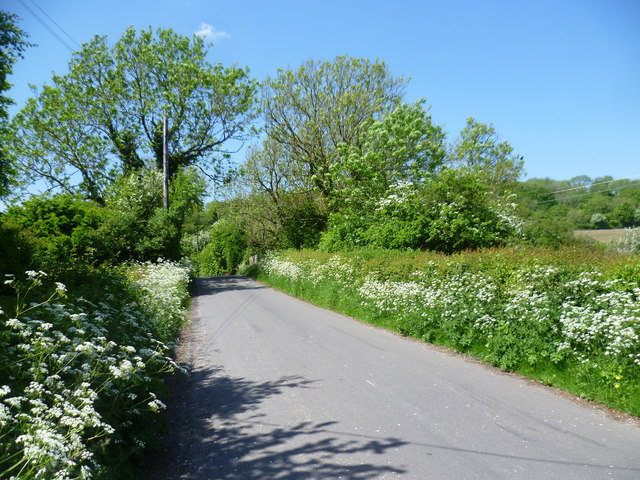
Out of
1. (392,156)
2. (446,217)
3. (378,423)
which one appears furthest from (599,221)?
(378,423)

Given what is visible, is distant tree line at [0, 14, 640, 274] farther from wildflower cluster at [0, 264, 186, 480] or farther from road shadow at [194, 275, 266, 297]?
wildflower cluster at [0, 264, 186, 480]

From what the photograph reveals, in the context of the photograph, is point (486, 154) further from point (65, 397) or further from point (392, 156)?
point (65, 397)

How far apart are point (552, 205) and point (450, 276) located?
32318mm

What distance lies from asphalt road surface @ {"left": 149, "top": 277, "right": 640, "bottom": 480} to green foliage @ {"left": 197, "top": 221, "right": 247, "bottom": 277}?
116ft

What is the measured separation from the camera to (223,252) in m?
48.2

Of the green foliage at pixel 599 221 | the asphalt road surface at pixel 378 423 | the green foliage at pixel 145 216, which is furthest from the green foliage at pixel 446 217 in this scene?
the green foliage at pixel 599 221

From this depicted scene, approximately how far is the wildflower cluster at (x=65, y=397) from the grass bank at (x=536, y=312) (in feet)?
17.9

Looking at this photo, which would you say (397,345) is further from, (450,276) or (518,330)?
(518,330)

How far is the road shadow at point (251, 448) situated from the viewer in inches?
143

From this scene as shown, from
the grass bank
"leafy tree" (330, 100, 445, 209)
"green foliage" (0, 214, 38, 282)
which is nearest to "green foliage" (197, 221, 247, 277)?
"leafy tree" (330, 100, 445, 209)

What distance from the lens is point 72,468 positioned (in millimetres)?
2566

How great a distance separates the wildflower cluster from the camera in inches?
98.2

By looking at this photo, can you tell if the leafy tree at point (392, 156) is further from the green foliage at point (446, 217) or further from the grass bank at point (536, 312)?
the grass bank at point (536, 312)

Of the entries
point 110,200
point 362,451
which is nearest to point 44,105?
point 110,200
